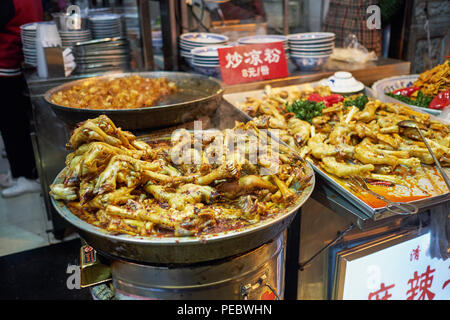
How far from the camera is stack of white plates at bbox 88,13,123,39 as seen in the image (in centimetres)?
356

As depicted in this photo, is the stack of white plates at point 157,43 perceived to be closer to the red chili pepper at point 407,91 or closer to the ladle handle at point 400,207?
the red chili pepper at point 407,91

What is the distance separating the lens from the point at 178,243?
109cm

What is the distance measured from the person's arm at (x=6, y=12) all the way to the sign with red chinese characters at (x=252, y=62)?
2053 mm

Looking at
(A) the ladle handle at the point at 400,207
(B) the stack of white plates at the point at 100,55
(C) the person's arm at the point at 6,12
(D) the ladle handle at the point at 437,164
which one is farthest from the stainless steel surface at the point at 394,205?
(C) the person's arm at the point at 6,12

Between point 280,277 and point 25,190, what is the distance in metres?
3.29

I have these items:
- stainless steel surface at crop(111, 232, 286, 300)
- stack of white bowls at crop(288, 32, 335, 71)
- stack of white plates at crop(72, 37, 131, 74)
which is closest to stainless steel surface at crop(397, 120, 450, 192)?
stainless steel surface at crop(111, 232, 286, 300)

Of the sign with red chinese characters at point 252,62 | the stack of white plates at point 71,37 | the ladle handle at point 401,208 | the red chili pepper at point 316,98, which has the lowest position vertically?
the ladle handle at point 401,208

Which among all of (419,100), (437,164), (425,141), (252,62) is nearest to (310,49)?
(252,62)

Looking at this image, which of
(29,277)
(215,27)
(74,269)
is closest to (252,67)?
(215,27)

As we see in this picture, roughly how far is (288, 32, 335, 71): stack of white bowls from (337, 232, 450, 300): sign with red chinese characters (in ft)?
5.05

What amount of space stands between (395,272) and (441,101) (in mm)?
1144

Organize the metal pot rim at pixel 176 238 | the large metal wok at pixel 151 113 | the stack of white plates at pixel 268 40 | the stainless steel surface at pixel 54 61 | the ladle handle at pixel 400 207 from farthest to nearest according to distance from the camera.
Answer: the stack of white plates at pixel 268 40 → the stainless steel surface at pixel 54 61 → the large metal wok at pixel 151 113 → the ladle handle at pixel 400 207 → the metal pot rim at pixel 176 238

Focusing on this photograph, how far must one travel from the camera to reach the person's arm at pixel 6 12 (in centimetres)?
330
